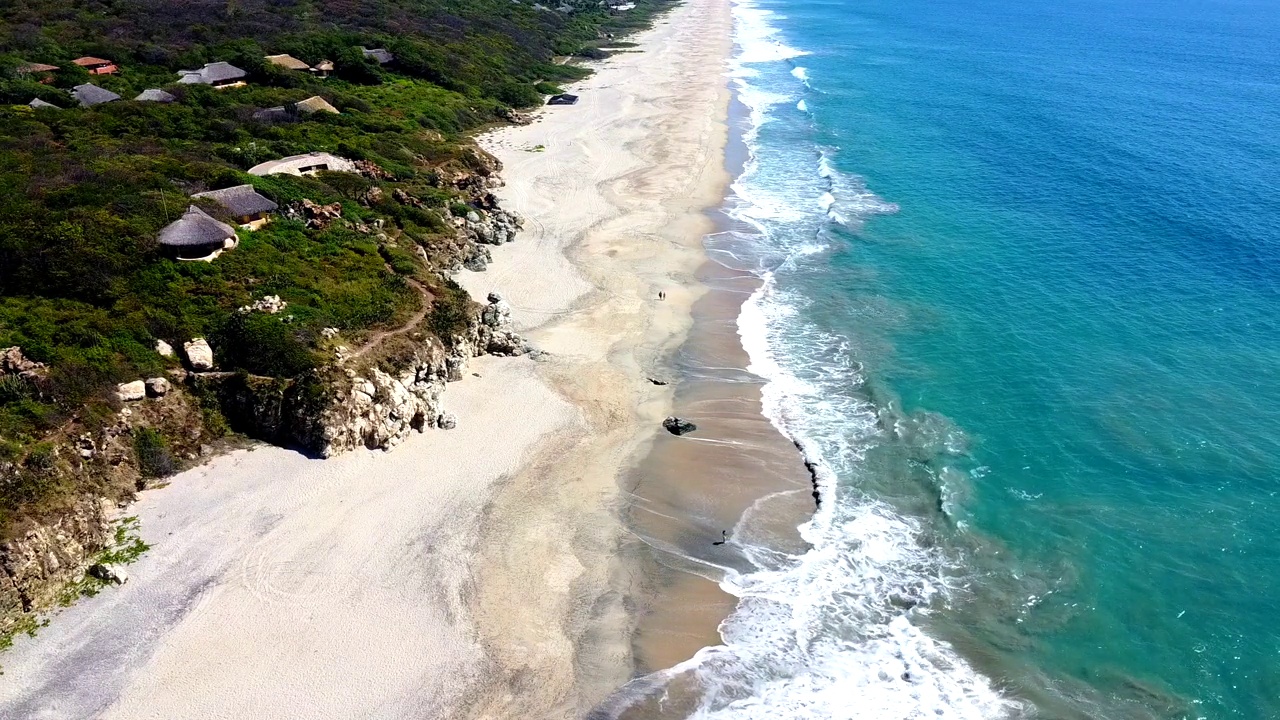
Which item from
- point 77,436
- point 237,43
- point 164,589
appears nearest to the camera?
point 164,589

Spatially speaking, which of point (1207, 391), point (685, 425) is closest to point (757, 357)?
point (685, 425)

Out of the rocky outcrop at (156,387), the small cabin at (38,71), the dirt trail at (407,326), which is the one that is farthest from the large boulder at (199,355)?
the small cabin at (38,71)

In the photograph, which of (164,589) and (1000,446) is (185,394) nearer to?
(164,589)

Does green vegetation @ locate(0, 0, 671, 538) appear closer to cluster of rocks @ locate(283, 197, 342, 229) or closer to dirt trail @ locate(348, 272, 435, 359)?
cluster of rocks @ locate(283, 197, 342, 229)

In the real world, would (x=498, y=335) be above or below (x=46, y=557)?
above

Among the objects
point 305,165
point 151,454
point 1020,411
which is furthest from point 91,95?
point 1020,411

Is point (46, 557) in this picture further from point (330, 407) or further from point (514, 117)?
point (514, 117)
